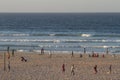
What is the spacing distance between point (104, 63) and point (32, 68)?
898 cm

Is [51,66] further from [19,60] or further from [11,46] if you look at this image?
[11,46]

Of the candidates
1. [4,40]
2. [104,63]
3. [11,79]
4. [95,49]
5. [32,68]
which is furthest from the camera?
[4,40]

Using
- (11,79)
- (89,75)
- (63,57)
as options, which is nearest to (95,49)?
(63,57)

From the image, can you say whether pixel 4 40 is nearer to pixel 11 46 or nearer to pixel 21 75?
pixel 11 46

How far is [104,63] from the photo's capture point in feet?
146

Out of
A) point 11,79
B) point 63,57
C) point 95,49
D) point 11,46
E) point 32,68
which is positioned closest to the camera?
point 11,79

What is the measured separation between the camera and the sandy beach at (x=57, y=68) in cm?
3559

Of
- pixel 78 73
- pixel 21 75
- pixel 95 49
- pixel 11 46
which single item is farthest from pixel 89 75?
pixel 11 46

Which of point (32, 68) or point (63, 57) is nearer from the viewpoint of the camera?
point (32, 68)

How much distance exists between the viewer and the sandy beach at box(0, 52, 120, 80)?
117ft

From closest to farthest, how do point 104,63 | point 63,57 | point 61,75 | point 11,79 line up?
point 11,79, point 61,75, point 104,63, point 63,57

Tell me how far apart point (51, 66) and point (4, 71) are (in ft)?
19.5

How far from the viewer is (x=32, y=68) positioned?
40.6 m

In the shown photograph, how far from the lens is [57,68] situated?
40.5 m
